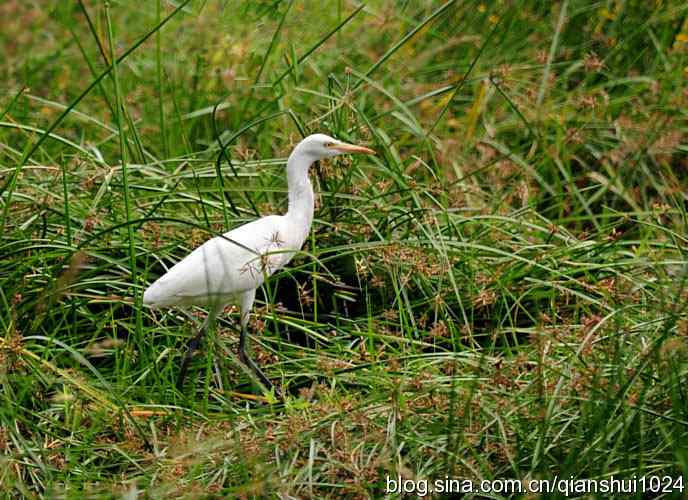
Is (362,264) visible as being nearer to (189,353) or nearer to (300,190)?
(300,190)

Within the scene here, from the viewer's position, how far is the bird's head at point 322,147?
3379 millimetres

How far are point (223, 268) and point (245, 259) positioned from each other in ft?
0.36

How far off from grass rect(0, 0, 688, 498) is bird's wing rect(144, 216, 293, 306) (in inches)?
3.7

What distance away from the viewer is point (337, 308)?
3742 mm

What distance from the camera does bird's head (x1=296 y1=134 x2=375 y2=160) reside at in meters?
3.38

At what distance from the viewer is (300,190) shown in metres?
3.41

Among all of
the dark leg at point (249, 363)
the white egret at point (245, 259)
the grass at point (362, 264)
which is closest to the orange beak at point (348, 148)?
the white egret at point (245, 259)

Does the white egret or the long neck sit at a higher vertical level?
the long neck

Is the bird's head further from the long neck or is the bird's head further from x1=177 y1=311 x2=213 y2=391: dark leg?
x1=177 y1=311 x2=213 y2=391: dark leg

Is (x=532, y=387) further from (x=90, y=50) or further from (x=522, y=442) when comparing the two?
(x=90, y=50)

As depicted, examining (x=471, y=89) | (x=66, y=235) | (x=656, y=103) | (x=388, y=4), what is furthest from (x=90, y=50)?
(x=656, y=103)

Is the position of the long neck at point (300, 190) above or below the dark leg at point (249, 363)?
above

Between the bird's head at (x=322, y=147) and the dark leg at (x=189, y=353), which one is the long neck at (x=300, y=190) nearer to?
the bird's head at (x=322, y=147)

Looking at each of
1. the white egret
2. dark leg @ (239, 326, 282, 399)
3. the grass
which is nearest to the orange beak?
the white egret
